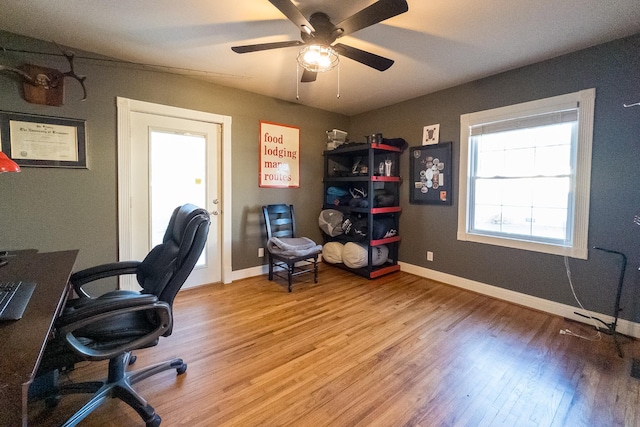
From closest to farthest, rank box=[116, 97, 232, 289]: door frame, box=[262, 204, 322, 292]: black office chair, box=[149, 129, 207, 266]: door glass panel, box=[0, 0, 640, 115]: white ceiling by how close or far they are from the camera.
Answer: box=[0, 0, 640, 115]: white ceiling
box=[116, 97, 232, 289]: door frame
box=[149, 129, 207, 266]: door glass panel
box=[262, 204, 322, 292]: black office chair

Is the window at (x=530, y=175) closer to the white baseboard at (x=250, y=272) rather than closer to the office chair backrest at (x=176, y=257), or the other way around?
the white baseboard at (x=250, y=272)

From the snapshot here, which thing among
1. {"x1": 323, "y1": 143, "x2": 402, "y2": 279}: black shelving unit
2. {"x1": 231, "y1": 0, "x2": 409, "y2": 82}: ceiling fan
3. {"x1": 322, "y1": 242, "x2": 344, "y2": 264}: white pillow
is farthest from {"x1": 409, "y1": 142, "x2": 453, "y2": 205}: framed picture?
{"x1": 231, "y1": 0, "x2": 409, "y2": 82}: ceiling fan

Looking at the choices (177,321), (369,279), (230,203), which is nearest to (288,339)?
(177,321)

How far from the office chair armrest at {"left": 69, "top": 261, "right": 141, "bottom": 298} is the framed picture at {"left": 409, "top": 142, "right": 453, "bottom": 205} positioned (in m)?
3.17

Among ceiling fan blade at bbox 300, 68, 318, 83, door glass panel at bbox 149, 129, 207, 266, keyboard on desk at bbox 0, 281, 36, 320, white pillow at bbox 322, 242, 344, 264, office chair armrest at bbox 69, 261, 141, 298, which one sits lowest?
white pillow at bbox 322, 242, 344, 264

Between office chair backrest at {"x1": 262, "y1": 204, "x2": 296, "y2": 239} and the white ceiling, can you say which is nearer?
the white ceiling

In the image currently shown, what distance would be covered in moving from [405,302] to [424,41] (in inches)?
95.1

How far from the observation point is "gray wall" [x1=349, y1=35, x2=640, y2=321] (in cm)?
209

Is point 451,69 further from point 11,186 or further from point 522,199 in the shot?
point 11,186

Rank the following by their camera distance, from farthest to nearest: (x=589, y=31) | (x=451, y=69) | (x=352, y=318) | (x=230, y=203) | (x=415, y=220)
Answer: (x=415, y=220) → (x=230, y=203) → (x=451, y=69) → (x=352, y=318) → (x=589, y=31)

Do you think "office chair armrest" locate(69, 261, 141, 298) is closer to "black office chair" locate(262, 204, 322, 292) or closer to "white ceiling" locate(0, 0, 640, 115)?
"black office chair" locate(262, 204, 322, 292)

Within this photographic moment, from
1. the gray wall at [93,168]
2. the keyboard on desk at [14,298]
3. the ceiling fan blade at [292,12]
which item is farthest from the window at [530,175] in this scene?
the keyboard on desk at [14,298]

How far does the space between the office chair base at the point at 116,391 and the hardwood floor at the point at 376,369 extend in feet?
0.37

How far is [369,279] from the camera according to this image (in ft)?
11.0
